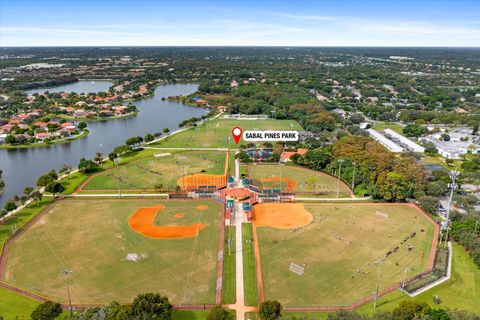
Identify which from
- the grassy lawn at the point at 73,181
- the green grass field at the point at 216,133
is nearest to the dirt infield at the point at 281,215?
the grassy lawn at the point at 73,181

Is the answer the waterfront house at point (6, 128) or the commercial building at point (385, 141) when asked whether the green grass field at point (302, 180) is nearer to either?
the commercial building at point (385, 141)

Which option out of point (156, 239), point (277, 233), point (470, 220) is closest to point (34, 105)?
point (156, 239)

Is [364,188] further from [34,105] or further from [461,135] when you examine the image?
[34,105]

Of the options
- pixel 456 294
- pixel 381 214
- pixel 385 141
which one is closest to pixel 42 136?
pixel 381 214

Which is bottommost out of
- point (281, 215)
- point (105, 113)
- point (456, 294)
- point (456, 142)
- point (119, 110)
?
point (456, 294)

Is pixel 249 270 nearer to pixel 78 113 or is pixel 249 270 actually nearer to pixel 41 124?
pixel 41 124
